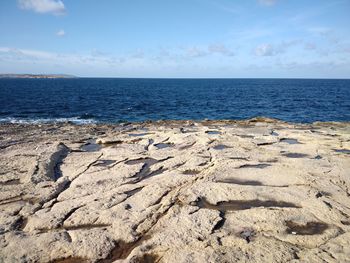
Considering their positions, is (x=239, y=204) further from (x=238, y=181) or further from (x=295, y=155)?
(x=295, y=155)

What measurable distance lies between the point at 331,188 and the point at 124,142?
40.0 ft

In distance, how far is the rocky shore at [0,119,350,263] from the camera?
7.10 metres

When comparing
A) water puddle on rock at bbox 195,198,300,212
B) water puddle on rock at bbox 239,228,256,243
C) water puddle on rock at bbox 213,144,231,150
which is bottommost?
water puddle on rock at bbox 195,198,300,212

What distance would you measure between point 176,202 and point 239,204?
85.3 inches

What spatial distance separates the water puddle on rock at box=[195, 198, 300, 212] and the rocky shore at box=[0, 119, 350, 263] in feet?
0.11

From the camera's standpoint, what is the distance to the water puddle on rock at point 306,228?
7.93 meters

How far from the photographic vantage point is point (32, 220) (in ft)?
28.0

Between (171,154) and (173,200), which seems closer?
(173,200)

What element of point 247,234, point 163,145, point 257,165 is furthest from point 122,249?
point 163,145

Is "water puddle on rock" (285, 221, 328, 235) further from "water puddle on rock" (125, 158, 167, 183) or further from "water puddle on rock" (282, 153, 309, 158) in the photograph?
"water puddle on rock" (282, 153, 309, 158)

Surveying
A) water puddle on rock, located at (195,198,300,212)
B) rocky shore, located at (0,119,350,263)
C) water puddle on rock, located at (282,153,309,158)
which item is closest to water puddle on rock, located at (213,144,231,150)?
rocky shore, located at (0,119,350,263)

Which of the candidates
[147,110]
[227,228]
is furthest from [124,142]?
[147,110]

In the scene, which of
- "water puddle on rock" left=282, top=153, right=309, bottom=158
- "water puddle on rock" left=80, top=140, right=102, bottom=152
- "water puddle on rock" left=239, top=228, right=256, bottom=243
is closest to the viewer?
"water puddle on rock" left=239, top=228, right=256, bottom=243

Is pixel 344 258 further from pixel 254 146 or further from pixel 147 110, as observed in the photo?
pixel 147 110
